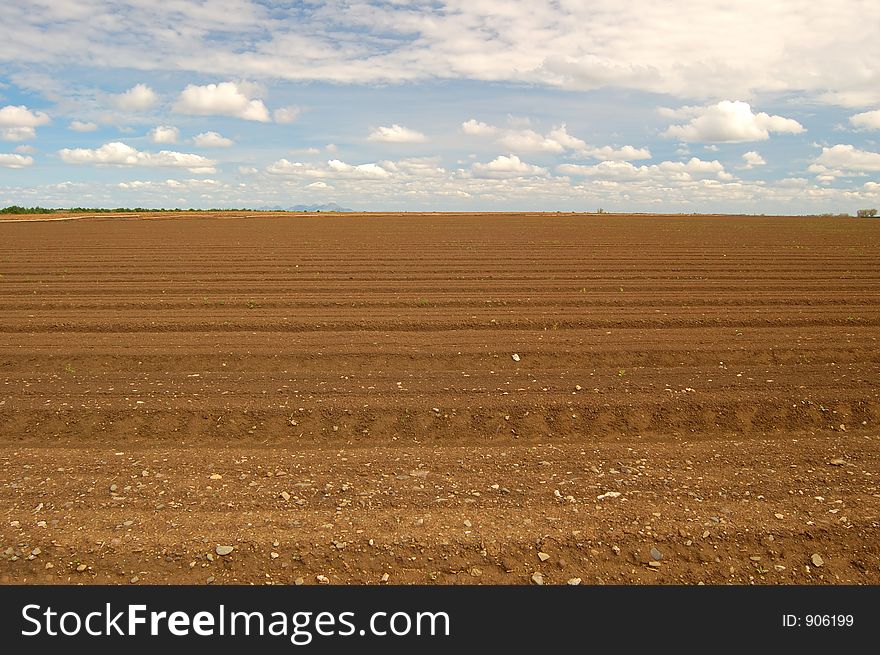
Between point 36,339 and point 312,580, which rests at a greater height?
point 36,339

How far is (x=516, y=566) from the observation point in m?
4.71

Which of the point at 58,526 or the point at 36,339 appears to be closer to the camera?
the point at 58,526

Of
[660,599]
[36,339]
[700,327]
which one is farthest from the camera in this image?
[700,327]

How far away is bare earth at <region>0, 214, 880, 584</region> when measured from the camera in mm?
4828

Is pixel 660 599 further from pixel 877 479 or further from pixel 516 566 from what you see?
pixel 877 479

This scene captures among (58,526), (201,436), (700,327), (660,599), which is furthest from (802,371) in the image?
(58,526)

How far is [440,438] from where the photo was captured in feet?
24.4

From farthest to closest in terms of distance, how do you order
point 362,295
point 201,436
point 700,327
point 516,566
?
point 362,295
point 700,327
point 201,436
point 516,566

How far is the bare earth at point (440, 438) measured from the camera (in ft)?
15.8

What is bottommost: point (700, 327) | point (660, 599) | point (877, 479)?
point (660, 599)

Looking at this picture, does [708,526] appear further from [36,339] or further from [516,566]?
[36,339]

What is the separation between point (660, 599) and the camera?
4422 millimetres

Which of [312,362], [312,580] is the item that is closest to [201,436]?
[312,362]

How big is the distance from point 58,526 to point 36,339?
7.95 m
